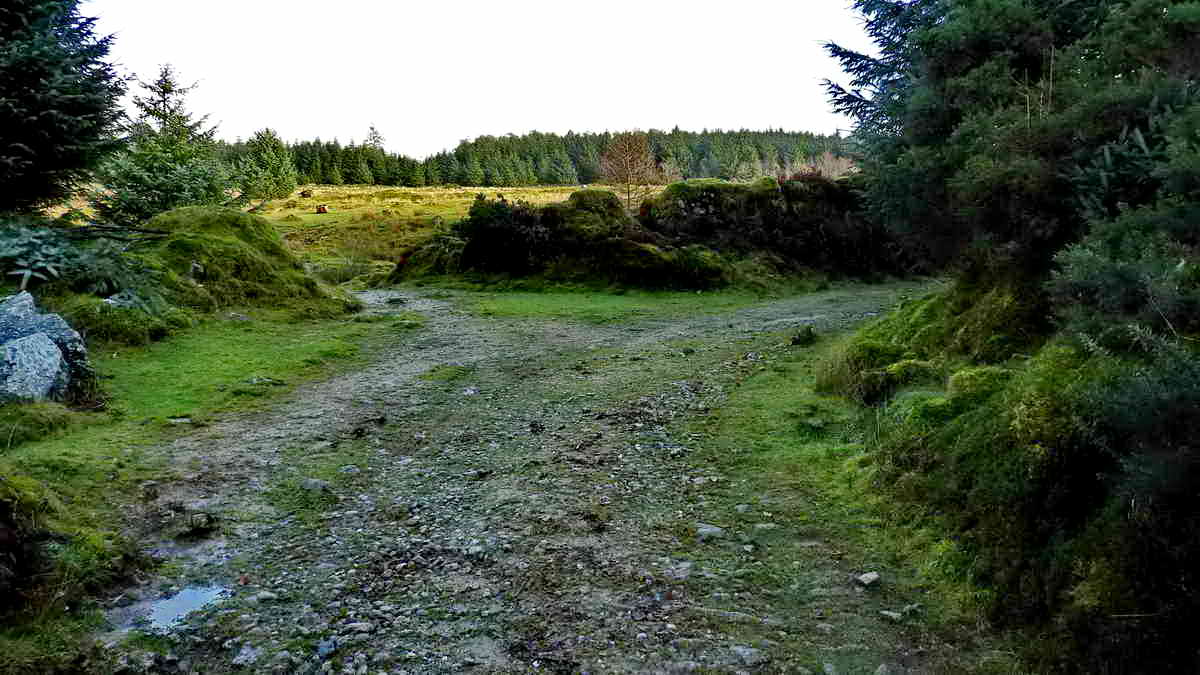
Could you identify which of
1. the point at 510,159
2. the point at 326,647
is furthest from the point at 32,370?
the point at 510,159

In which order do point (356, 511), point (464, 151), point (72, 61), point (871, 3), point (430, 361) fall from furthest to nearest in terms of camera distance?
point (464, 151) < point (871, 3) < point (72, 61) < point (430, 361) < point (356, 511)

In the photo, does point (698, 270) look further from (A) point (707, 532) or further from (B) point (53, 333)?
(A) point (707, 532)

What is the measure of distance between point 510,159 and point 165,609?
10433cm

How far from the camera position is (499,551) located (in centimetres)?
479

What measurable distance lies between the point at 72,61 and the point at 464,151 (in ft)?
326

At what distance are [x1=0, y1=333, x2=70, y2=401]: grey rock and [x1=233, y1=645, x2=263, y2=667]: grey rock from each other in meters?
5.35

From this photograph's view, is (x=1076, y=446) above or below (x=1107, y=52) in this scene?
below

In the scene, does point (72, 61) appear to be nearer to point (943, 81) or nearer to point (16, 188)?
point (16, 188)

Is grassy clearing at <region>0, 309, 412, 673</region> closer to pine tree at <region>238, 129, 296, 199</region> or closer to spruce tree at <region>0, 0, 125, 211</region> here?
spruce tree at <region>0, 0, 125, 211</region>

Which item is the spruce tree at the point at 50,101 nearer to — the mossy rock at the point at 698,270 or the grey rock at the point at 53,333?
the grey rock at the point at 53,333

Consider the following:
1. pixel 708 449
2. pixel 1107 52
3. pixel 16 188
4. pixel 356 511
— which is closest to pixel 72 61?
pixel 16 188

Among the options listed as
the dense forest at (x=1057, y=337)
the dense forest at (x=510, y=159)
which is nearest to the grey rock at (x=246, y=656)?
the dense forest at (x=1057, y=337)

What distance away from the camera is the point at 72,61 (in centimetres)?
1194

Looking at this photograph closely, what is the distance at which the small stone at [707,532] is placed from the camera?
4.93 meters
